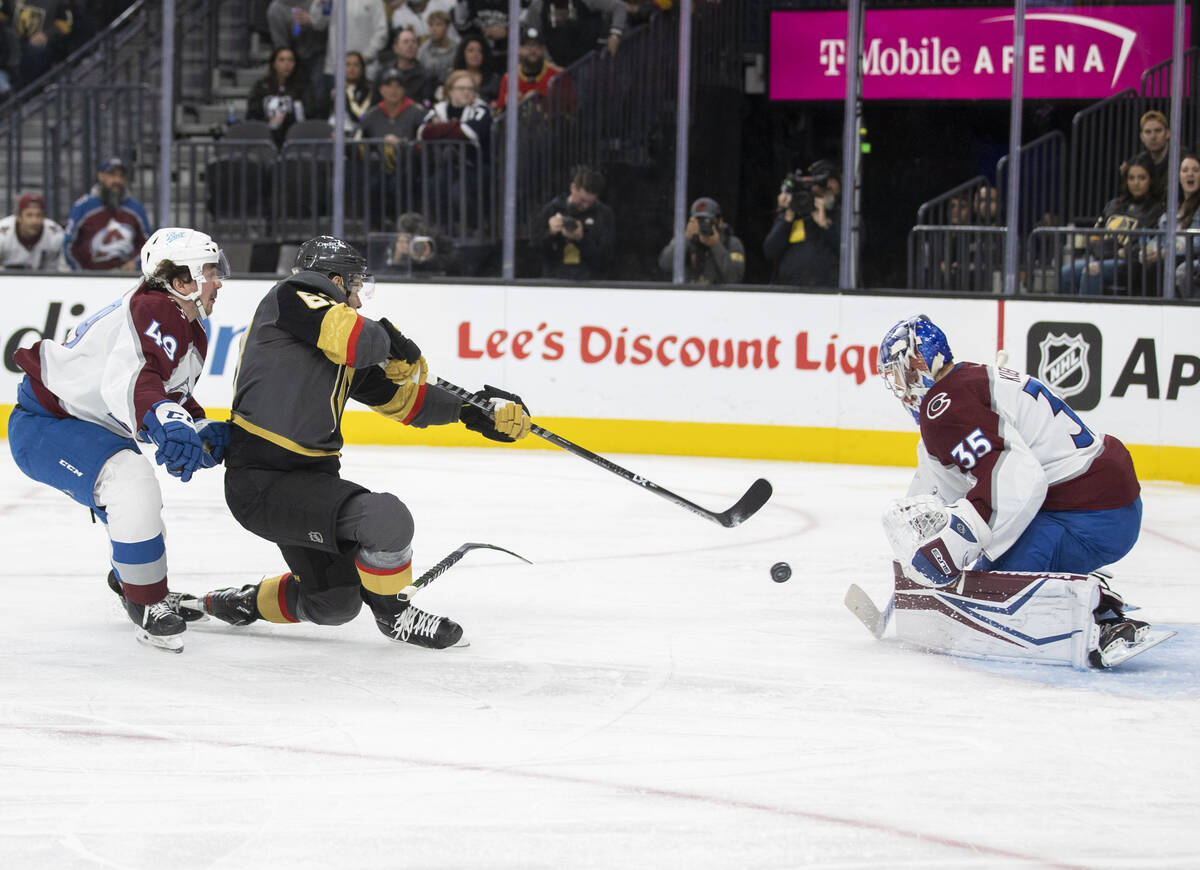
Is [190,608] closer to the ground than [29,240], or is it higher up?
closer to the ground

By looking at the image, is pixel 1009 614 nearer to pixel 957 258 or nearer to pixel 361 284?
pixel 361 284

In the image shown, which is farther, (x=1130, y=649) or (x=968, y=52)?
(x=968, y=52)

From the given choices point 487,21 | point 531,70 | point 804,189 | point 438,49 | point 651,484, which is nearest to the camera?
point 651,484

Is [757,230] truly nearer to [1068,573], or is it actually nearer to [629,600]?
[629,600]

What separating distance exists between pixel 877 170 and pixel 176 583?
6.39 meters

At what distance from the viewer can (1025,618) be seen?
3.55 meters

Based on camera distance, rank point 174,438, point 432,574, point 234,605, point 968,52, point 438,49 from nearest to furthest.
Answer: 1. point 174,438
2. point 234,605
3. point 432,574
4. point 438,49
5. point 968,52

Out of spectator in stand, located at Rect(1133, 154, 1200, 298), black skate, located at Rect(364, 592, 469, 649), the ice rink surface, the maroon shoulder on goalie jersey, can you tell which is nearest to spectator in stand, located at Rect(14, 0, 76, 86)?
the ice rink surface

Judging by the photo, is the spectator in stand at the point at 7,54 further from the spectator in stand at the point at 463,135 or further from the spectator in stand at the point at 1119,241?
the spectator in stand at the point at 1119,241

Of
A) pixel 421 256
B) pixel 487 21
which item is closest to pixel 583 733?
pixel 421 256

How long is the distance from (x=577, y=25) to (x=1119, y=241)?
3.44m

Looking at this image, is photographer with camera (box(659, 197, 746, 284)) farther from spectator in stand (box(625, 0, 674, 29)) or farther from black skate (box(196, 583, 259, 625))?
black skate (box(196, 583, 259, 625))

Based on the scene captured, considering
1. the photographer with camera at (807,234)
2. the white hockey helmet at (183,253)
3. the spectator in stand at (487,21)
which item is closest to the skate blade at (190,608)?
the white hockey helmet at (183,253)

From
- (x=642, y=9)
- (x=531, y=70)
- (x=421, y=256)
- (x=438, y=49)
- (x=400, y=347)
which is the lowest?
(x=400, y=347)
